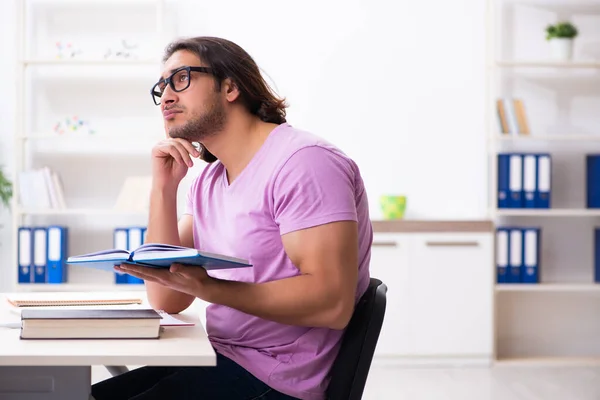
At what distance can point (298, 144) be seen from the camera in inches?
61.9

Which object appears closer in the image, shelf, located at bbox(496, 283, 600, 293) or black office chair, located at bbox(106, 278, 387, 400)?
black office chair, located at bbox(106, 278, 387, 400)

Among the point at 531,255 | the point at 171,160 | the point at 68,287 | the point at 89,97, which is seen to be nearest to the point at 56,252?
the point at 68,287

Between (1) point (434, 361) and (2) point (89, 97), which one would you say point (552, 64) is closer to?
(1) point (434, 361)

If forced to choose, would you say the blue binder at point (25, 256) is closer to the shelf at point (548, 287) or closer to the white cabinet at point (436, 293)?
the white cabinet at point (436, 293)

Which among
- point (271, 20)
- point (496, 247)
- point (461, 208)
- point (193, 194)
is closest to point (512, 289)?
point (496, 247)

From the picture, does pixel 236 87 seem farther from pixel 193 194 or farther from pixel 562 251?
pixel 562 251

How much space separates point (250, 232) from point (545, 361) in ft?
10.8

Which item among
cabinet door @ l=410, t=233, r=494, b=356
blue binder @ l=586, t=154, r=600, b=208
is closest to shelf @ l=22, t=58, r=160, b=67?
cabinet door @ l=410, t=233, r=494, b=356

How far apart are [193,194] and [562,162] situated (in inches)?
131

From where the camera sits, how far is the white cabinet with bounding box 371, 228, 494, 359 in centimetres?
427

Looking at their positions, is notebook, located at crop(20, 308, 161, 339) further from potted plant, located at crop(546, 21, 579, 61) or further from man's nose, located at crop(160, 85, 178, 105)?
potted plant, located at crop(546, 21, 579, 61)

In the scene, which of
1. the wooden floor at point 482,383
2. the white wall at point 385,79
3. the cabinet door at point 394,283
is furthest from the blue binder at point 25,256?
the cabinet door at point 394,283

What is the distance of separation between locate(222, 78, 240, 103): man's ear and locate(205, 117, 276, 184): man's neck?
5 centimetres

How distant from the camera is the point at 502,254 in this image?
4359mm
